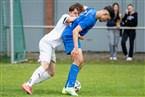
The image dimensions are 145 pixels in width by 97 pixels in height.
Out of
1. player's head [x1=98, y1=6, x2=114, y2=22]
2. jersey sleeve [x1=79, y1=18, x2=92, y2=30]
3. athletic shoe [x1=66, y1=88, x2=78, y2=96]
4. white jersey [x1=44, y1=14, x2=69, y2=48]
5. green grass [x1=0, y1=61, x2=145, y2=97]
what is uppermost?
player's head [x1=98, y1=6, x2=114, y2=22]

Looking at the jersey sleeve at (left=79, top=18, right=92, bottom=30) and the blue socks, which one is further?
the blue socks

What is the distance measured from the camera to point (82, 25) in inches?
428

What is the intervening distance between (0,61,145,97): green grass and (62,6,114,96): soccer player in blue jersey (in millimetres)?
375

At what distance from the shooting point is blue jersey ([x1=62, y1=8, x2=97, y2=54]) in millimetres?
10867

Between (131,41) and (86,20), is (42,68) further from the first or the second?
(131,41)

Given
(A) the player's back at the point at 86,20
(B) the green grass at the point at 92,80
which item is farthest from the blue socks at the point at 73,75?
(A) the player's back at the point at 86,20

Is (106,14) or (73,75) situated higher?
(106,14)

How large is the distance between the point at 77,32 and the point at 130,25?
1039cm

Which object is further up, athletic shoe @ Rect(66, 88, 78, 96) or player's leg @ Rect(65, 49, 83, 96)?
player's leg @ Rect(65, 49, 83, 96)

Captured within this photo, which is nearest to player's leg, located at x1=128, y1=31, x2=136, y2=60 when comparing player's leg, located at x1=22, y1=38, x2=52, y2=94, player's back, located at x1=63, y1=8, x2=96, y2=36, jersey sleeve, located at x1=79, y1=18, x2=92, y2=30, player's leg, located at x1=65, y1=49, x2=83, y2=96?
player's leg, located at x1=22, y1=38, x2=52, y2=94

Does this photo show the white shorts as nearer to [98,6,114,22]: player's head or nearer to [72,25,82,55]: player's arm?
[72,25,82,55]: player's arm

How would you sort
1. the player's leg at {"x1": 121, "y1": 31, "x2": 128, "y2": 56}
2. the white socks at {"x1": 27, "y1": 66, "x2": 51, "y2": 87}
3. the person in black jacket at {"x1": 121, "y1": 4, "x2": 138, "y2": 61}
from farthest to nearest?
1. the player's leg at {"x1": 121, "y1": 31, "x2": 128, "y2": 56}
2. the person in black jacket at {"x1": 121, "y1": 4, "x2": 138, "y2": 61}
3. the white socks at {"x1": 27, "y1": 66, "x2": 51, "y2": 87}

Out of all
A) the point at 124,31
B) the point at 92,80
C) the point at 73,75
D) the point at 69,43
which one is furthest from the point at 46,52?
the point at 124,31

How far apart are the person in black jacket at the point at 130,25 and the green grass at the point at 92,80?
101cm
